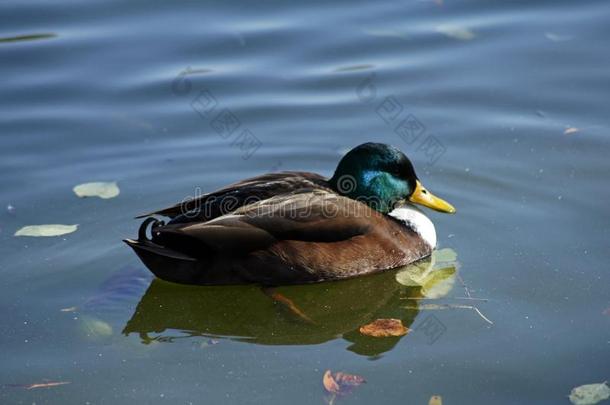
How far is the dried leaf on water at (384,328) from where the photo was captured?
6.03 m

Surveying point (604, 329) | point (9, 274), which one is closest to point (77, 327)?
point (9, 274)

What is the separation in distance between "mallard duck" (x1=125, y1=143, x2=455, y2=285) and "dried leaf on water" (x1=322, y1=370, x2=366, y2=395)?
1.15 metres

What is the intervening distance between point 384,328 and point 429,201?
1.31 metres

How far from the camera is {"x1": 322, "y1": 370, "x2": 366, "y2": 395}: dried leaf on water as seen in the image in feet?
17.7

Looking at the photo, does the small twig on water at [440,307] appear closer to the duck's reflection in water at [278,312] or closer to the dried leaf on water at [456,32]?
the duck's reflection in water at [278,312]

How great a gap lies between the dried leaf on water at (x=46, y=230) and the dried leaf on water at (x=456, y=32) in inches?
175

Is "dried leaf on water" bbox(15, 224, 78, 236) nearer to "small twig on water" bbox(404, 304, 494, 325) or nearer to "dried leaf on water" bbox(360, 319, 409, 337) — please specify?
"dried leaf on water" bbox(360, 319, 409, 337)

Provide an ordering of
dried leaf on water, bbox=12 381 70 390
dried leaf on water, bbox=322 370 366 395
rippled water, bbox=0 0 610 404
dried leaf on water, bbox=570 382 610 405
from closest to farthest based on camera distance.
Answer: dried leaf on water, bbox=570 382 610 405
dried leaf on water, bbox=322 370 366 395
dried leaf on water, bbox=12 381 70 390
rippled water, bbox=0 0 610 404

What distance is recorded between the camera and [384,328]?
6109mm

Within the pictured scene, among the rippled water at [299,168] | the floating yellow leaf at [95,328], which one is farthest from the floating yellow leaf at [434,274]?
the floating yellow leaf at [95,328]

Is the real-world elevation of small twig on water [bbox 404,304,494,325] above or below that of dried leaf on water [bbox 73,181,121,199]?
below

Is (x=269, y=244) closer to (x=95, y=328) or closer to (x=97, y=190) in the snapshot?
(x=95, y=328)

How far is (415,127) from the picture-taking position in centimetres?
850

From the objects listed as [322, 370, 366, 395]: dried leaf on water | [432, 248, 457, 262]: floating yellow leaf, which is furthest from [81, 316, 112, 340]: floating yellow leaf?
[432, 248, 457, 262]: floating yellow leaf
